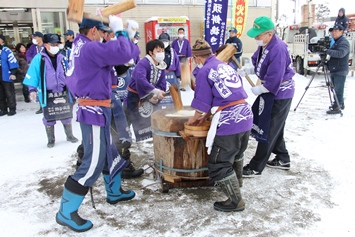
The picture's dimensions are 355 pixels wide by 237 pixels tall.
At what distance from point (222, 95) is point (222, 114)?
188 millimetres

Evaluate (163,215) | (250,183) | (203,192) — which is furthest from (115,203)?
(250,183)

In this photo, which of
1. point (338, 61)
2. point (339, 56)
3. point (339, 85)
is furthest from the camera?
point (339, 85)

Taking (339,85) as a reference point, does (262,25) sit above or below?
above

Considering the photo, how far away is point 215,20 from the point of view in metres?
8.20

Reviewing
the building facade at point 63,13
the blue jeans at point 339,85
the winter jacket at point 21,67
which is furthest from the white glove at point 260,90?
the building facade at point 63,13

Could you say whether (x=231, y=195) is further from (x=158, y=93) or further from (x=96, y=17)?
(x=96, y=17)

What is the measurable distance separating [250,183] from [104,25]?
2.46m

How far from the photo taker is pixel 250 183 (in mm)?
3830

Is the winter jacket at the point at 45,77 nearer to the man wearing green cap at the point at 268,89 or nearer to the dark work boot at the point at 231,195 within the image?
the man wearing green cap at the point at 268,89

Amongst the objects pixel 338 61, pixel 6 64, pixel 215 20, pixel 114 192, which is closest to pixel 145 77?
pixel 114 192

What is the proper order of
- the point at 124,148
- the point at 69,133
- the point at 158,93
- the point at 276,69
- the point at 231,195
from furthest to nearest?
the point at 69,133 → the point at 158,93 → the point at 124,148 → the point at 276,69 → the point at 231,195

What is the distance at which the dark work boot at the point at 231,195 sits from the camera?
3.11 m

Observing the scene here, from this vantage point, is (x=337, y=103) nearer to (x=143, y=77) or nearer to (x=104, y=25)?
(x=143, y=77)

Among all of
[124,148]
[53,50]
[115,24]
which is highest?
[115,24]
